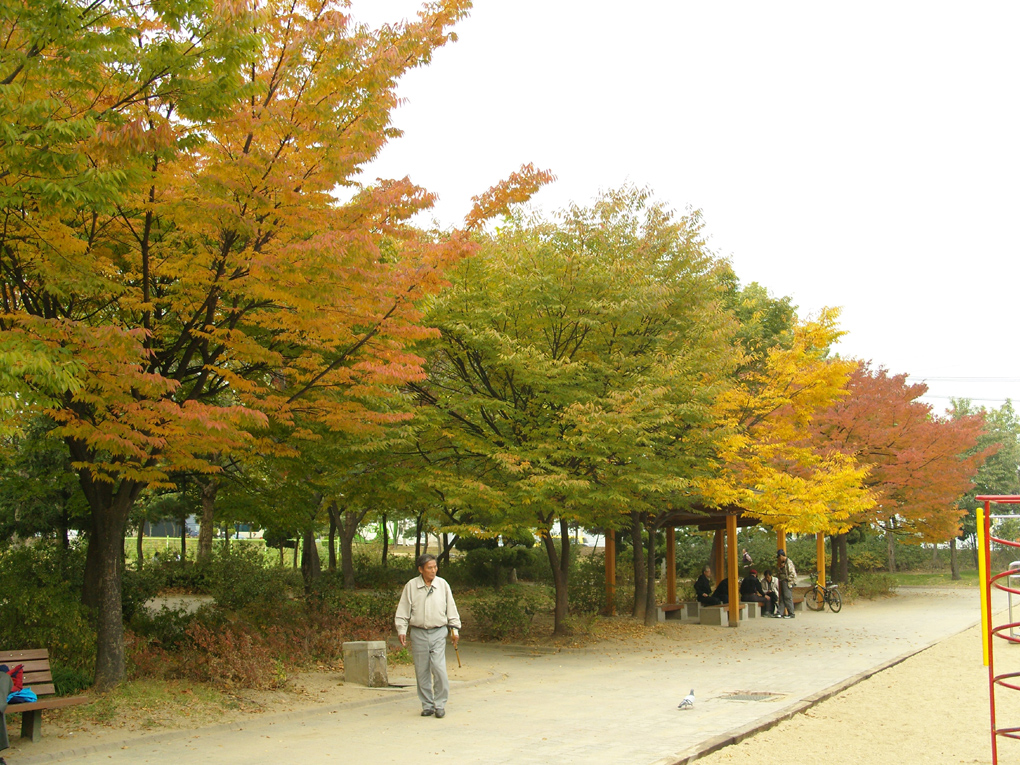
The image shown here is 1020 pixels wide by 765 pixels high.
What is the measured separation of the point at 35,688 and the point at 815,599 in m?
21.7

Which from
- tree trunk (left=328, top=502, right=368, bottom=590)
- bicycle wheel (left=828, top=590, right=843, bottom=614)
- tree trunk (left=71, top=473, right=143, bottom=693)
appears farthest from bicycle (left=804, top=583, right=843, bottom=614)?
tree trunk (left=71, top=473, right=143, bottom=693)

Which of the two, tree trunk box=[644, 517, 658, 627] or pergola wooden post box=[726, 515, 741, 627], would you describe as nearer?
tree trunk box=[644, 517, 658, 627]

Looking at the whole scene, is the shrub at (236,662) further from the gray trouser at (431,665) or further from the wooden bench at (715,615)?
the wooden bench at (715,615)

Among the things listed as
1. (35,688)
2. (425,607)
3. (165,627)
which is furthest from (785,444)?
(35,688)

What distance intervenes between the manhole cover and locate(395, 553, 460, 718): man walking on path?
3.49 meters

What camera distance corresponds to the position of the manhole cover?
1016 centimetres

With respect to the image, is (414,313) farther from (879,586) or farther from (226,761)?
(879,586)

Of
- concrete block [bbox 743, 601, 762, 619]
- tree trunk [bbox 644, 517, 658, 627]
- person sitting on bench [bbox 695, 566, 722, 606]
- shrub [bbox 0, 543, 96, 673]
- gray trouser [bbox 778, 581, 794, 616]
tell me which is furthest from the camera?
concrete block [bbox 743, 601, 762, 619]

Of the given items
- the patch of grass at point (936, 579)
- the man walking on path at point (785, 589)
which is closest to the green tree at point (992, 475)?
the patch of grass at point (936, 579)

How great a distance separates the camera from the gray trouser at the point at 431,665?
9180 millimetres

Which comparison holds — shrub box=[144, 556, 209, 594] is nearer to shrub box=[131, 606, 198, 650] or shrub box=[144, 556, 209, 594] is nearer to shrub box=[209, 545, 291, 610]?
shrub box=[209, 545, 291, 610]

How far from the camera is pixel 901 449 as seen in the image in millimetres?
26766

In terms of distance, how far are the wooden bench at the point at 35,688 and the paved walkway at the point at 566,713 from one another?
517 millimetres

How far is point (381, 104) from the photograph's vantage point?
927cm
